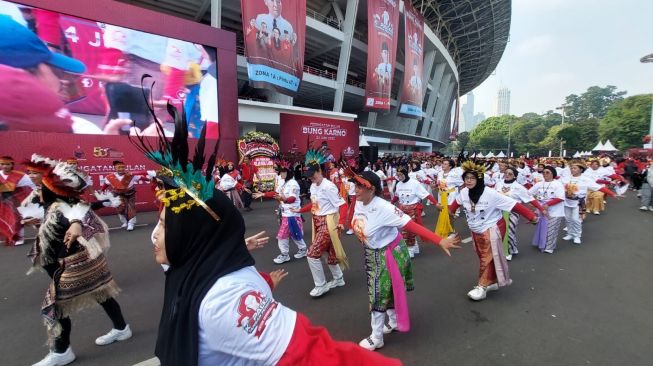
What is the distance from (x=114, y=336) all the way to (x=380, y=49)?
23.0 metres

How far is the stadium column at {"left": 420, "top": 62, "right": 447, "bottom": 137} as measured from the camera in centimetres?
3984

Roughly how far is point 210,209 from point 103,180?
10.7m

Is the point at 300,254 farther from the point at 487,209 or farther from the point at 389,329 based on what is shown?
the point at 487,209

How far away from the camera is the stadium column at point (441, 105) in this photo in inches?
1756

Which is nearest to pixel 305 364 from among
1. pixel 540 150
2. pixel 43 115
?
pixel 43 115

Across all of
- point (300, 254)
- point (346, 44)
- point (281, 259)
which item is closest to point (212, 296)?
point (281, 259)

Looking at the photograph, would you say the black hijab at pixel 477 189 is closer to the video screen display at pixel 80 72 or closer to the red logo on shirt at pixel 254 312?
the red logo on shirt at pixel 254 312

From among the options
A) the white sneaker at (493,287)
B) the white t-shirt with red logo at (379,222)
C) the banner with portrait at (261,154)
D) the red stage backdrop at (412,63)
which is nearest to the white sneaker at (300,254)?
the white t-shirt with red logo at (379,222)

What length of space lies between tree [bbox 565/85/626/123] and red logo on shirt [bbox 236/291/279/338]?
116934 mm

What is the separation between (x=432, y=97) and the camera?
41.3 metres

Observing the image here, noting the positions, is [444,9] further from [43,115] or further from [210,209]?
[210,209]

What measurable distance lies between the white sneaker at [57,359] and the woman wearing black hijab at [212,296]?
2557 mm

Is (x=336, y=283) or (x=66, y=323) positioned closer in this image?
(x=66, y=323)

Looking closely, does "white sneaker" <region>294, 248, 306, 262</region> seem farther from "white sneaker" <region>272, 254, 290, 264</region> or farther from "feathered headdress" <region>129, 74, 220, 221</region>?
"feathered headdress" <region>129, 74, 220, 221</region>
